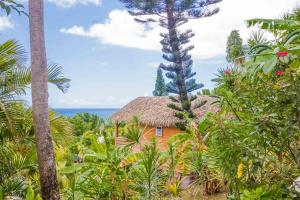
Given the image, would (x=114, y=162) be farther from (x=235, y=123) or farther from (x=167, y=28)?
(x=167, y=28)

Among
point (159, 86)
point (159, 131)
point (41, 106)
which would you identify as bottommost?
point (159, 131)

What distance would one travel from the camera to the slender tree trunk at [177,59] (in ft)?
46.3

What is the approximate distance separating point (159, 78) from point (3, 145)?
24.6 meters

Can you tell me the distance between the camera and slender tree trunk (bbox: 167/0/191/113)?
14.1m

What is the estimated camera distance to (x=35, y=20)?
4801mm

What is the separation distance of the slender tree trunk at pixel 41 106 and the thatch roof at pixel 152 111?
32.5ft

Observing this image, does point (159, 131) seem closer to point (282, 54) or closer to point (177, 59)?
point (177, 59)

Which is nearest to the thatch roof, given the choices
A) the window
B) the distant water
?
the window

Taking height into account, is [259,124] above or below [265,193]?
above

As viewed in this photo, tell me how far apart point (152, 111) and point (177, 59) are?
345 centimetres

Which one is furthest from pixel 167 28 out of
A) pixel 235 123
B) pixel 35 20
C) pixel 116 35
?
pixel 235 123

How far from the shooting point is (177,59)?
14.3m

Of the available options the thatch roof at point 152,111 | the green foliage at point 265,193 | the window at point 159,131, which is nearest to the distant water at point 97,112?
the thatch roof at point 152,111

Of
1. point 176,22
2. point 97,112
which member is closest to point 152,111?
point 176,22
